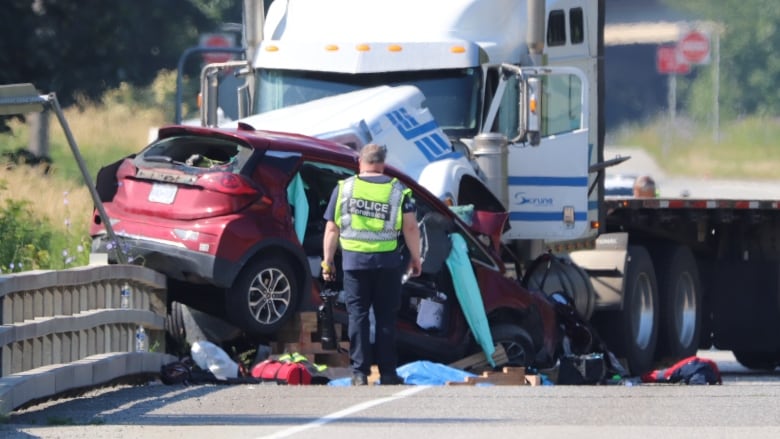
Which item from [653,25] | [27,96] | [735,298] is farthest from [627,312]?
[653,25]

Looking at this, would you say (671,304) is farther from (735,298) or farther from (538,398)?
(538,398)

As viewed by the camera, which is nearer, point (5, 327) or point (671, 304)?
point (5, 327)

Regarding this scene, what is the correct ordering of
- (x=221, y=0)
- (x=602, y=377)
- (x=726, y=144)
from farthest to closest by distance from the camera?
(x=726, y=144) → (x=221, y=0) → (x=602, y=377)

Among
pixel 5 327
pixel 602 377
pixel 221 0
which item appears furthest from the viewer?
pixel 221 0

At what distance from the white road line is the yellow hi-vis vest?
1.08m

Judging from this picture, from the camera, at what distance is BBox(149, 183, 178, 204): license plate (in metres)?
13.2

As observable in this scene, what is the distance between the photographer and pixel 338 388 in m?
12.0

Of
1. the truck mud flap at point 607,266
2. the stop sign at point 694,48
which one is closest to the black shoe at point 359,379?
the truck mud flap at point 607,266

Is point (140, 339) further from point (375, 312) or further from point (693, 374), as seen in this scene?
point (693, 374)

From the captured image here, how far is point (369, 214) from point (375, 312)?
0.70m

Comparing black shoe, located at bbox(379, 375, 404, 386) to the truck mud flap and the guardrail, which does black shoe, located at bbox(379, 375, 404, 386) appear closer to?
the guardrail

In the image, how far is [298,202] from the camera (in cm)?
1347

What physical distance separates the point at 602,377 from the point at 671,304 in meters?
5.04

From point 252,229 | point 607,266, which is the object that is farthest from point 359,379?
point 607,266
